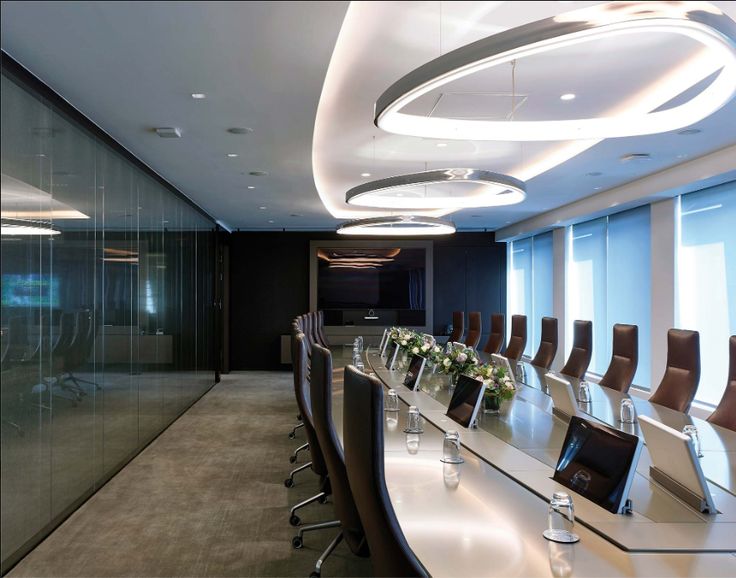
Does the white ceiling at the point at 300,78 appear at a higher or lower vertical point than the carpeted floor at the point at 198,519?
higher

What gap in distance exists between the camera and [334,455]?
268cm

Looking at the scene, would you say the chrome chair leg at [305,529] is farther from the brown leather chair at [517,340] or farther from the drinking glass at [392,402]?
the brown leather chair at [517,340]

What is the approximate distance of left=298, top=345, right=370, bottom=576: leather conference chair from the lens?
8.42 ft

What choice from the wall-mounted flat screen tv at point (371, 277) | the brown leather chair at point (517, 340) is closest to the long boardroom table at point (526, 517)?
the brown leather chair at point (517, 340)

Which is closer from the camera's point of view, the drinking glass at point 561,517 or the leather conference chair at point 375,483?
the leather conference chair at point 375,483

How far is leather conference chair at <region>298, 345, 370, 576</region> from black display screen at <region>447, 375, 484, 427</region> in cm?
114

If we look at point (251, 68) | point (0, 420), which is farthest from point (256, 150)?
point (0, 420)

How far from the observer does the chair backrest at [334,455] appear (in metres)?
2.57

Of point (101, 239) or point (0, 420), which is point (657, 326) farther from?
point (0, 420)

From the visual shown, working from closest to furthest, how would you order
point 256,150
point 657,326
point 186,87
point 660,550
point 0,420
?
point 660,550 → point 0,420 → point 186,87 → point 256,150 → point 657,326

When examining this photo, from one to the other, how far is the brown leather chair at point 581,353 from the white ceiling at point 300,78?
1828 millimetres

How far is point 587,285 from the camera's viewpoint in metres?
10.8

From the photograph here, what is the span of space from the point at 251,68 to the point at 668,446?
3107 millimetres

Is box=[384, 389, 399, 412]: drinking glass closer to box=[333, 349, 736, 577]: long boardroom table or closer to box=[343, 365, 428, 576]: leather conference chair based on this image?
box=[333, 349, 736, 577]: long boardroom table
